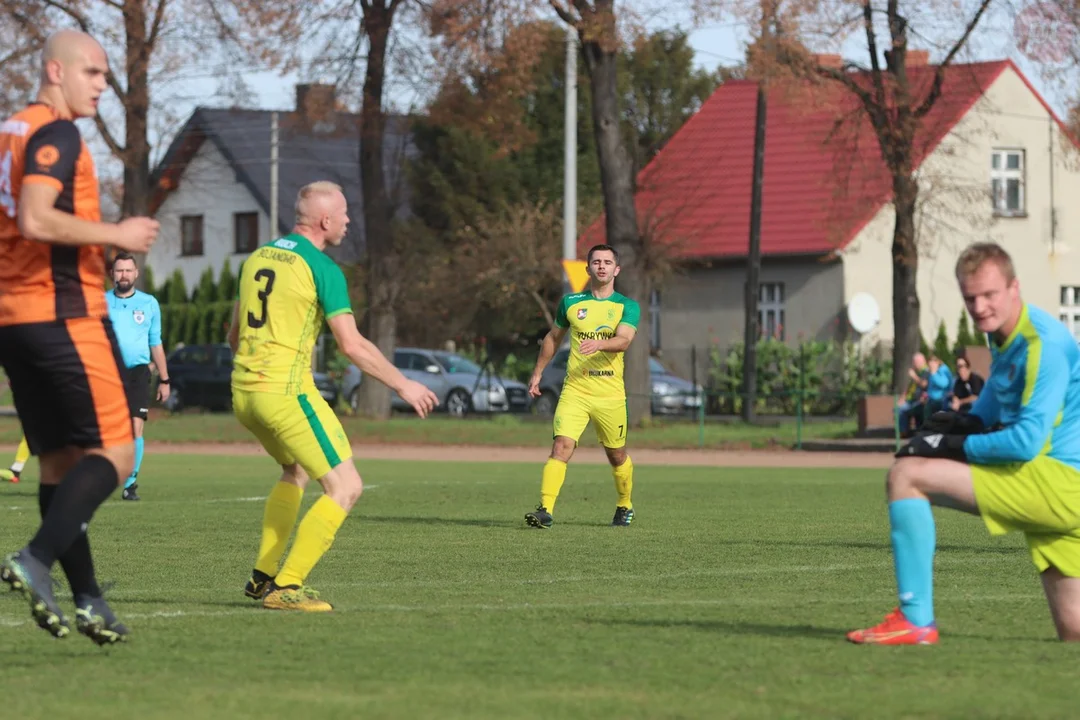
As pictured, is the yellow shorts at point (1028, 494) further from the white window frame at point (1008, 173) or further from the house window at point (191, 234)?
the house window at point (191, 234)

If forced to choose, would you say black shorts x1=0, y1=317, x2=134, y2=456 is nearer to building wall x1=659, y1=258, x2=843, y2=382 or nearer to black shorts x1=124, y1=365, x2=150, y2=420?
black shorts x1=124, y1=365, x2=150, y2=420

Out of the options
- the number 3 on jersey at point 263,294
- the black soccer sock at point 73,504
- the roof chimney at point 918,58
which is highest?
the roof chimney at point 918,58

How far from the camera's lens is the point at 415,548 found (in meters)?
11.4

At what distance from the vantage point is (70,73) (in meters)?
6.52

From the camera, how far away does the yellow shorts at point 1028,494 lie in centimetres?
659

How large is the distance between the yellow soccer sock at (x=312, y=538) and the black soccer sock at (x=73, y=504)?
158 centimetres

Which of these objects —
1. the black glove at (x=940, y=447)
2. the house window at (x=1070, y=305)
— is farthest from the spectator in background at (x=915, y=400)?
the black glove at (x=940, y=447)

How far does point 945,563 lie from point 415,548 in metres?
3.28

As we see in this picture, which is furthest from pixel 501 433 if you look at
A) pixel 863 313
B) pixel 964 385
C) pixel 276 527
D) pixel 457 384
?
pixel 276 527

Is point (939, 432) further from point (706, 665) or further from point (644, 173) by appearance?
point (644, 173)

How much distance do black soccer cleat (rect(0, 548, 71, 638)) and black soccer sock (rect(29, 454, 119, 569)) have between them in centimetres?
8

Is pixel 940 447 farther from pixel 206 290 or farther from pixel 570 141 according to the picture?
pixel 206 290

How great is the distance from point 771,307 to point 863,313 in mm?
3683

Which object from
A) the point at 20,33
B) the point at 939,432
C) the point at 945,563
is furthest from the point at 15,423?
the point at 939,432
